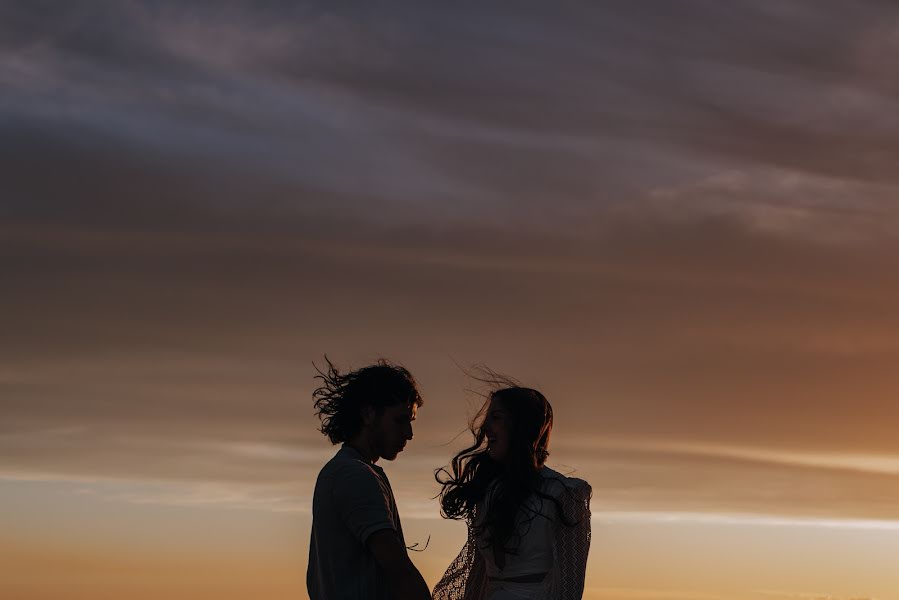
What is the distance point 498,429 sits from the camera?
920cm

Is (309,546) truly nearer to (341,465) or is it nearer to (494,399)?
(341,465)

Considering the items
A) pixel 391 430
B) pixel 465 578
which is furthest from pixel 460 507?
pixel 391 430

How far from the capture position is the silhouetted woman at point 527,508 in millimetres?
9195

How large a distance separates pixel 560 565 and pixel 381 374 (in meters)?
2.45

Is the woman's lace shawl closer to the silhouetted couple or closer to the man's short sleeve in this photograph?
the silhouetted couple

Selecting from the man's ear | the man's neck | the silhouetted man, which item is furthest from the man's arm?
the man's ear

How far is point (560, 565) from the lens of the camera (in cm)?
930

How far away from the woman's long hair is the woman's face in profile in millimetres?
24

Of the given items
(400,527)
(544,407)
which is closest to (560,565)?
(544,407)

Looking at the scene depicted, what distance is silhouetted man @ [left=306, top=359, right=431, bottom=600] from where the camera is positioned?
7.41 meters

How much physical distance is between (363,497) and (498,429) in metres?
1.96

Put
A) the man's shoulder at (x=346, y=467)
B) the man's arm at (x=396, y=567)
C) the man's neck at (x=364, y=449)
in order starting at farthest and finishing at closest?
the man's neck at (x=364, y=449)
the man's shoulder at (x=346, y=467)
the man's arm at (x=396, y=567)

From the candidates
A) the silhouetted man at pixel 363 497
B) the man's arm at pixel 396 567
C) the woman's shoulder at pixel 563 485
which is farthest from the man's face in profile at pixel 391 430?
the woman's shoulder at pixel 563 485

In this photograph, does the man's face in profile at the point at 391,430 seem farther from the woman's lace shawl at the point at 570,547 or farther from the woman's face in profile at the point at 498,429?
the woman's lace shawl at the point at 570,547
